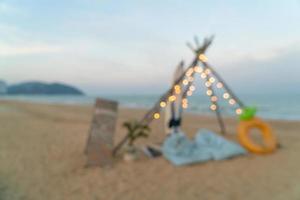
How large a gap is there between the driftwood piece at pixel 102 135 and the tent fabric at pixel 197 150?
1.47 m

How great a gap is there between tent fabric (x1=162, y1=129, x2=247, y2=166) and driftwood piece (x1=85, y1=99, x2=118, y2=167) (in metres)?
1.47

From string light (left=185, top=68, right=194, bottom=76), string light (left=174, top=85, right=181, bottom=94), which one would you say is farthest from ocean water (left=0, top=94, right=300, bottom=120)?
string light (left=174, top=85, right=181, bottom=94)

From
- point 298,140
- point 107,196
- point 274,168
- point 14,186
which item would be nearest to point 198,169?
point 274,168

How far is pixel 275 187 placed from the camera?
6711mm

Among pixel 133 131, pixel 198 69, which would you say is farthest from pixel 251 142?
pixel 133 131

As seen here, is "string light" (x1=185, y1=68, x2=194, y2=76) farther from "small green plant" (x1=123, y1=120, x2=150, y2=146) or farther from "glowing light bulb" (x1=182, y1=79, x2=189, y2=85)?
"small green plant" (x1=123, y1=120, x2=150, y2=146)

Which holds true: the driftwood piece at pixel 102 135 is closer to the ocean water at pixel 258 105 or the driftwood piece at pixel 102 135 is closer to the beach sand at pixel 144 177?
the beach sand at pixel 144 177

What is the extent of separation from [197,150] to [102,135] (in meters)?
2.53

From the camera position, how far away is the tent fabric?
27.5 ft

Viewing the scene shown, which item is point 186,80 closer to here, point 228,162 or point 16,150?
point 228,162

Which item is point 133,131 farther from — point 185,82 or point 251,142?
point 251,142

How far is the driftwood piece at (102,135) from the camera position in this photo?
845 centimetres

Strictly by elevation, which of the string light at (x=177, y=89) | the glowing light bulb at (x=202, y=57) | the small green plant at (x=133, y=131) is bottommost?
the small green plant at (x=133, y=131)

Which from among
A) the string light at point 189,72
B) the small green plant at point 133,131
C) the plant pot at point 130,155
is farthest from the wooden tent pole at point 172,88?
the plant pot at point 130,155
